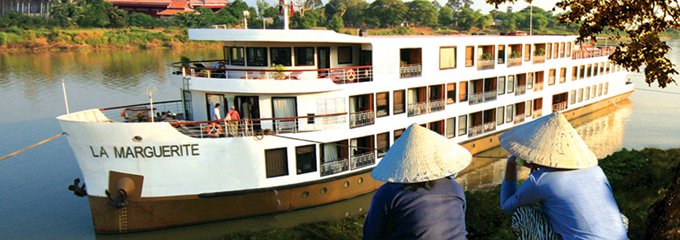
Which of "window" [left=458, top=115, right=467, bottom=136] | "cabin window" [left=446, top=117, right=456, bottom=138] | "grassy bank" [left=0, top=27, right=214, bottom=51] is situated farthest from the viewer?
"grassy bank" [left=0, top=27, right=214, bottom=51]

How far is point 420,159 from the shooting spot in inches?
117

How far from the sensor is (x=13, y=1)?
85188mm

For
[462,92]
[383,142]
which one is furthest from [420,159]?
[462,92]

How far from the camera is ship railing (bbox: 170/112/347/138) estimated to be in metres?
10.9

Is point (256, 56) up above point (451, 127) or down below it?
above

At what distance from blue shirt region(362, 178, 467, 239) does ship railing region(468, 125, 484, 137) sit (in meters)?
14.4

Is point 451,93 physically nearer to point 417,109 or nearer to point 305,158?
point 417,109

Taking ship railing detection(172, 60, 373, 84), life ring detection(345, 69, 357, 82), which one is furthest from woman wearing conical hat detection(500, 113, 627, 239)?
life ring detection(345, 69, 357, 82)

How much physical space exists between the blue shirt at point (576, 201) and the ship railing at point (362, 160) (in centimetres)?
990

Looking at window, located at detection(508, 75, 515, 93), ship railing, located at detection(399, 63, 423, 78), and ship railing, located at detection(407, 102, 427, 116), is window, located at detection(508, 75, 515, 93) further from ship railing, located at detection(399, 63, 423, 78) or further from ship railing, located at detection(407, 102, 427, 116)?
ship railing, located at detection(399, 63, 423, 78)

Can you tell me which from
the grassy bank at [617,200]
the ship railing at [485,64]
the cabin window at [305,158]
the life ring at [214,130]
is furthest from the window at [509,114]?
the life ring at [214,130]

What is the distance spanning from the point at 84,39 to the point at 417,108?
181 ft

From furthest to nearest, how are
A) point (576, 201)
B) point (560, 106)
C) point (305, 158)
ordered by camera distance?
point (560, 106), point (305, 158), point (576, 201)

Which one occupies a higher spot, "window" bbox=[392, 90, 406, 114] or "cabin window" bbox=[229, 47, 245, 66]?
"cabin window" bbox=[229, 47, 245, 66]
